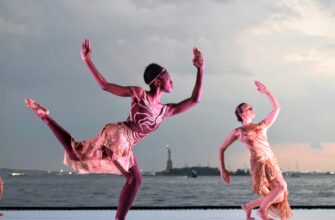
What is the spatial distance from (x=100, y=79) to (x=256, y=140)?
2285 millimetres

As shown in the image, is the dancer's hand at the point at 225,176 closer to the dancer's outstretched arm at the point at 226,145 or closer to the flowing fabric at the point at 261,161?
the dancer's outstretched arm at the point at 226,145

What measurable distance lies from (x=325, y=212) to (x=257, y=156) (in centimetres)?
230

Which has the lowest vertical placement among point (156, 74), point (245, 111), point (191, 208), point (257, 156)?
point (191, 208)

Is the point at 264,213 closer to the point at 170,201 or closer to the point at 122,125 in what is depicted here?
the point at 122,125

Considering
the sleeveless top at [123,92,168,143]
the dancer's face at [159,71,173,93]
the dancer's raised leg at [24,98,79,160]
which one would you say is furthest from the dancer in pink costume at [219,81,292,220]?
the dancer's raised leg at [24,98,79,160]

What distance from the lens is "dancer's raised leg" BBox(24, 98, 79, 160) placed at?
6.62 metres

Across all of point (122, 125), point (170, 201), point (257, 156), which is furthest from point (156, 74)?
point (170, 201)

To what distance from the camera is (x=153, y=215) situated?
353 inches

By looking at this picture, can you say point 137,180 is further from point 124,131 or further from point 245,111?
point 245,111

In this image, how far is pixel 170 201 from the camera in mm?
48250

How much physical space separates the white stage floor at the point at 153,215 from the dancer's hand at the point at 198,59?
2396 millimetres

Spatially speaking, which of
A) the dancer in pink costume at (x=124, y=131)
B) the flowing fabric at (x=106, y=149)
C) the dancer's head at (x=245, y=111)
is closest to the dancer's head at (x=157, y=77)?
the dancer in pink costume at (x=124, y=131)

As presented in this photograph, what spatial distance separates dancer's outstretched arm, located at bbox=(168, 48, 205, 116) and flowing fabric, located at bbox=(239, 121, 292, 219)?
126cm

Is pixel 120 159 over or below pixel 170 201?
over
